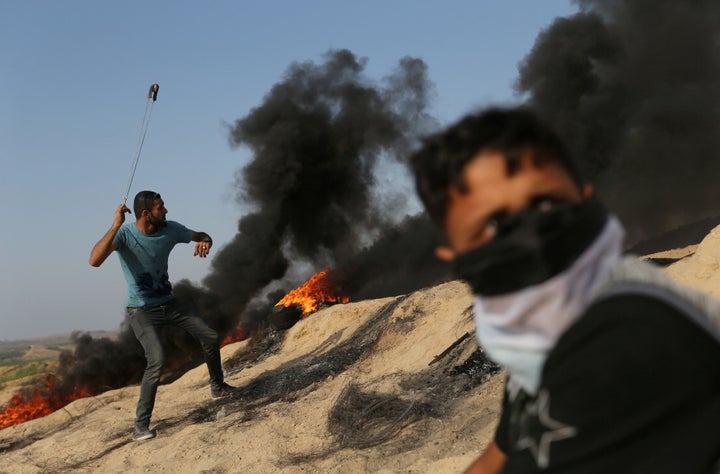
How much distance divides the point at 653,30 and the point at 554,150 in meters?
25.6

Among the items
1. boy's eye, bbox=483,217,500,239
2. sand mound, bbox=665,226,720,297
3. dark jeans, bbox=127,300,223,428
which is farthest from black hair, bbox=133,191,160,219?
boy's eye, bbox=483,217,500,239

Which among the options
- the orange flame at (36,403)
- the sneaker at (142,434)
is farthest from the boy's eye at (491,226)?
the orange flame at (36,403)

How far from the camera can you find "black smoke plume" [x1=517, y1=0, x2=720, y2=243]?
21.5 metres

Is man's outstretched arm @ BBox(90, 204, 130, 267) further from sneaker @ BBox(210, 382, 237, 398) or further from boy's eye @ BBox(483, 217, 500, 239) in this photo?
boy's eye @ BBox(483, 217, 500, 239)

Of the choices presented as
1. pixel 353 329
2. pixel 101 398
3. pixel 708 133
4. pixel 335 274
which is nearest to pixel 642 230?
pixel 708 133

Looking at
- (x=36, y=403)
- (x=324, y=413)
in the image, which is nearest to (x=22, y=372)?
(x=36, y=403)

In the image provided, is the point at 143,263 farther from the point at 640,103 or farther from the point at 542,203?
the point at 640,103

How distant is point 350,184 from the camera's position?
27.8 meters

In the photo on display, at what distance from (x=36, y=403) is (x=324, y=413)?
364 inches

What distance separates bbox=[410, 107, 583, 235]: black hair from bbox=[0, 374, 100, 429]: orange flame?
13.0 metres

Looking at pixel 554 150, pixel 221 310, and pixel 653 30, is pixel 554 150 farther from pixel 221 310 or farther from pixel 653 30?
pixel 653 30

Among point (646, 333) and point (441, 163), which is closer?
point (646, 333)

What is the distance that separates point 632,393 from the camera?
3.45 feet

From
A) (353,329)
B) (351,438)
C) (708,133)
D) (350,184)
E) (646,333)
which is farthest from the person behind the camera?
(350,184)
